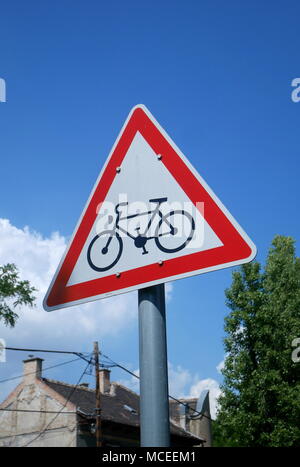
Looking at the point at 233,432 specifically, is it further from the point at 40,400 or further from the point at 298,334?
the point at 40,400

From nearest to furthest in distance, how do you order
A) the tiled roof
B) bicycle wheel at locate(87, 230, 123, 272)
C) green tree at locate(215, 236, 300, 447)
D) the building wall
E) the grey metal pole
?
the grey metal pole < bicycle wheel at locate(87, 230, 123, 272) < green tree at locate(215, 236, 300, 447) < the building wall < the tiled roof

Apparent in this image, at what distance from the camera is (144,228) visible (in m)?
2.12

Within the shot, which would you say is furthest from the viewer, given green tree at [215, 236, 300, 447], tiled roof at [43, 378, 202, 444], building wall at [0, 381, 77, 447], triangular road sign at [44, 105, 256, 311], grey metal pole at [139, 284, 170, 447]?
tiled roof at [43, 378, 202, 444]

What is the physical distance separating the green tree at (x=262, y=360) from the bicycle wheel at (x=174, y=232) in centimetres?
2115

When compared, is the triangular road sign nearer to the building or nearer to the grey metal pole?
the grey metal pole

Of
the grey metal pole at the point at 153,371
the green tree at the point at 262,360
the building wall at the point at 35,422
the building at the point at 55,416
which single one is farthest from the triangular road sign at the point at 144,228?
the building wall at the point at 35,422

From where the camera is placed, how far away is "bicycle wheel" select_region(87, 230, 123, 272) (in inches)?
85.5

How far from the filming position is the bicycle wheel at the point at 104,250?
2172mm

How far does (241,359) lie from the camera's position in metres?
23.4

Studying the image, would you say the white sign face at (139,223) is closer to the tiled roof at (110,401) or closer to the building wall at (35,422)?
the building wall at (35,422)

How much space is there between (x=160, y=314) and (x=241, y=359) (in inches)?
885

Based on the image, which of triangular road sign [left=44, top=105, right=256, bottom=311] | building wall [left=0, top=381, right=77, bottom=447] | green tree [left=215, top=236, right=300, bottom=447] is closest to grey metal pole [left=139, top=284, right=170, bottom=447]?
triangular road sign [left=44, top=105, right=256, bottom=311]

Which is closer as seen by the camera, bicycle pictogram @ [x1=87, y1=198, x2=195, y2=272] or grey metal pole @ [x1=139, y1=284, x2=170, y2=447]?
grey metal pole @ [x1=139, y1=284, x2=170, y2=447]
